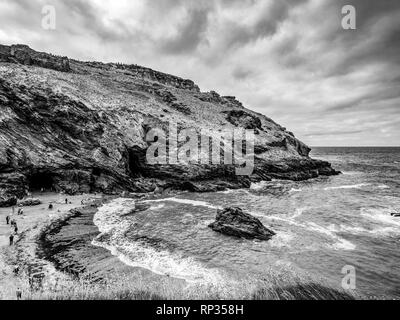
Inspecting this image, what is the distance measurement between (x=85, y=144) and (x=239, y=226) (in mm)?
38429

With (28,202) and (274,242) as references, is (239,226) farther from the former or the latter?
(28,202)

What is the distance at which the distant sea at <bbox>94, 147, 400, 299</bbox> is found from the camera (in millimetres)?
21016

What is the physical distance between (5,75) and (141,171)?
35361mm

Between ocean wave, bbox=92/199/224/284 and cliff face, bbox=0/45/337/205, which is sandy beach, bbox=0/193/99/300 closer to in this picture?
ocean wave, bbox=92/199/224/284

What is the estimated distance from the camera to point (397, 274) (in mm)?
21016

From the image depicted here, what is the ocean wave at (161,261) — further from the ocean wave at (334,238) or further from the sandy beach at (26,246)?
the ocean wave at (334,238)

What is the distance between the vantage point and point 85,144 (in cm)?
5247

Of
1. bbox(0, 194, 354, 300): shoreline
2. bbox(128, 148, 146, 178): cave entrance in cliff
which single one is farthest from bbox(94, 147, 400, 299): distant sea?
bbox(128, 148, 146, 178): cave entrance in cliff

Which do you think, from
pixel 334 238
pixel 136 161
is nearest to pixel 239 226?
pixel 334 238

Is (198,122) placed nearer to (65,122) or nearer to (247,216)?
(65,122)

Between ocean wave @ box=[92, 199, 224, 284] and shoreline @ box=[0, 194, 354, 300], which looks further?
ocean wave @ box=[92, 199, 224, 284]

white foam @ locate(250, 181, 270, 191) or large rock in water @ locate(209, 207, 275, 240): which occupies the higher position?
white foam @ locate(250, 181, 270, 191)

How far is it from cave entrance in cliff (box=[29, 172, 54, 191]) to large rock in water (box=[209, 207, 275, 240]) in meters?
34.1

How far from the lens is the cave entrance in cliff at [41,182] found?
46338 mm
